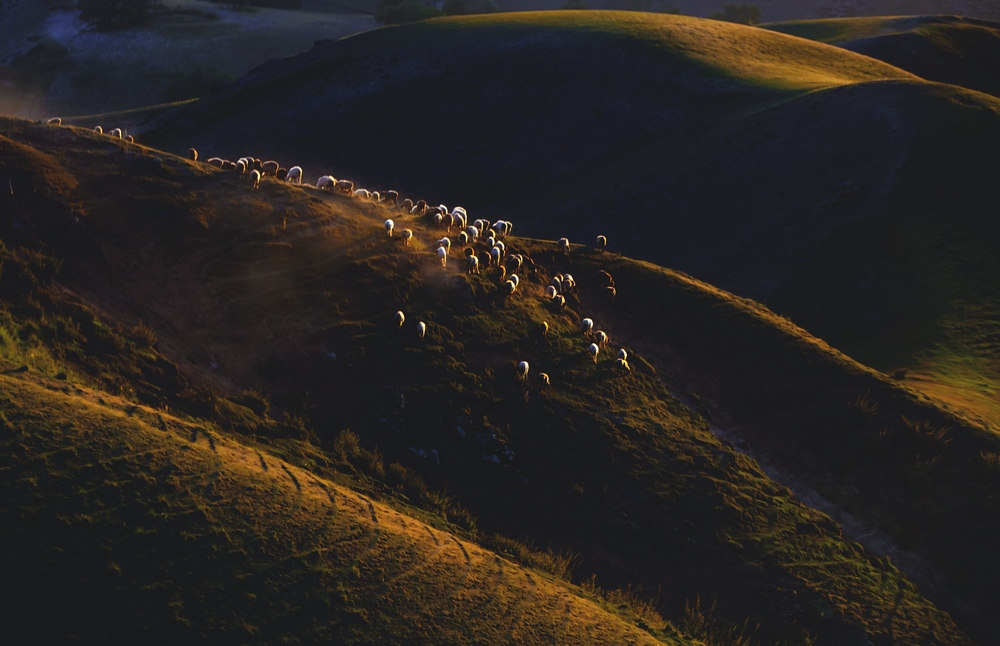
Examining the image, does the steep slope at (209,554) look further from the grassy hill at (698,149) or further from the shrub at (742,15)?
the shrub at (742,15)

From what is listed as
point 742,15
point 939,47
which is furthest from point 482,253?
point 742,15

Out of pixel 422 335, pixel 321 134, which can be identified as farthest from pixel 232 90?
pixel 422 335

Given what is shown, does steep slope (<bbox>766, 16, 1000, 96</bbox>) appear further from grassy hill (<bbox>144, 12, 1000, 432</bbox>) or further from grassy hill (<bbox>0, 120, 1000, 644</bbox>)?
grassy hill (<bbox>0, 120, 1000, 644</bbox>)

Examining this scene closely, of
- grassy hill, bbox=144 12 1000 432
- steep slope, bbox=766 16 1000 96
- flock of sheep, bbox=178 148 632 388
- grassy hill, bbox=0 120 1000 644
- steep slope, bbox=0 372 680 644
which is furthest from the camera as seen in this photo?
steep slope, bbox=766 16 1000 96

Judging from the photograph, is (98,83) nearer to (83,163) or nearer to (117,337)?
(83,163)

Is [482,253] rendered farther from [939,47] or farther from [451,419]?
[939,47]

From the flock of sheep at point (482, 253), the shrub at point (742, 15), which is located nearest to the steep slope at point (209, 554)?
the flock of sheep at point (482, 253)

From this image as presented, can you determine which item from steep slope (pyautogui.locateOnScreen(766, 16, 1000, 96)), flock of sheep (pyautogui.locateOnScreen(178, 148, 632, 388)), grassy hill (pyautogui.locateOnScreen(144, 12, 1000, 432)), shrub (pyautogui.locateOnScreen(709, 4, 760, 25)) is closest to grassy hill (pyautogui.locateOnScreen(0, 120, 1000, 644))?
flock of sheep (pyautogui.locateOnScreen(178, 148, 632, 388))
